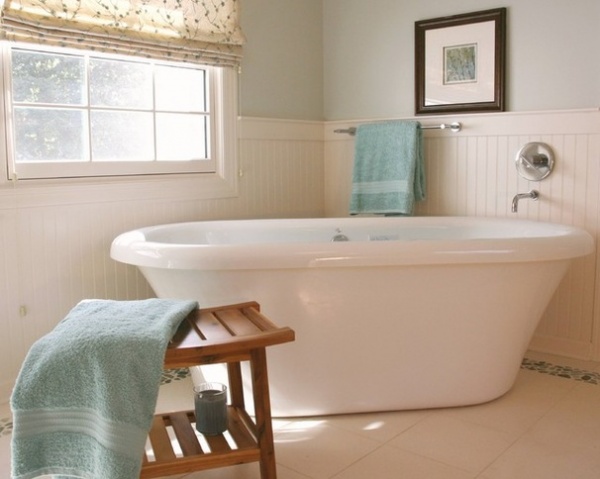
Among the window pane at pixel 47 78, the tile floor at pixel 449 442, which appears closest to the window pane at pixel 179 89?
the window pane at pixel 47 78

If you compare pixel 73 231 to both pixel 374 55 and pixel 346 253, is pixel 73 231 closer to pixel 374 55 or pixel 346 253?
pixel 346 253

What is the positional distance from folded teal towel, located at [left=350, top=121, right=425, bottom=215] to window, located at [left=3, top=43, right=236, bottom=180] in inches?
26.9

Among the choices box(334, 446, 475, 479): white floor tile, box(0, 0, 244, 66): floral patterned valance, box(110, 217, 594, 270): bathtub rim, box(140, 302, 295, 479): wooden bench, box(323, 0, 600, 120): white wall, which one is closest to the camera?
box(140, 302, 295, 479): wooden bench

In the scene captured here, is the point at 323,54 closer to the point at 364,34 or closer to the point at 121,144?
the point at 364,34

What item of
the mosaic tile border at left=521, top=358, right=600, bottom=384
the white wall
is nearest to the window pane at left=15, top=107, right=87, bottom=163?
the white wall

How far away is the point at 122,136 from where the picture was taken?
2.94 m

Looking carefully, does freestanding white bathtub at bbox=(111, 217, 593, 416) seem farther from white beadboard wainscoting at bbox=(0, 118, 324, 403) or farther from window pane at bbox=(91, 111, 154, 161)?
window pane at bbox=(91, 111, 154, 161)

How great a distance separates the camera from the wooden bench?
5.48 ft

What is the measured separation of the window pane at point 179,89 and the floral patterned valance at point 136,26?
15 centimetres

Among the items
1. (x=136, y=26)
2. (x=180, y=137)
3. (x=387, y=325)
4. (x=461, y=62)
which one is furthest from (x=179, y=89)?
(x=387, y=325)

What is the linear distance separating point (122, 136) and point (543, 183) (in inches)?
73.3

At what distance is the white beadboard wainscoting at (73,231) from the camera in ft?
8.31

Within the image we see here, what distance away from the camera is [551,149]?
3008 millimetres

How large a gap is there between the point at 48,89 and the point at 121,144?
0.39 m
